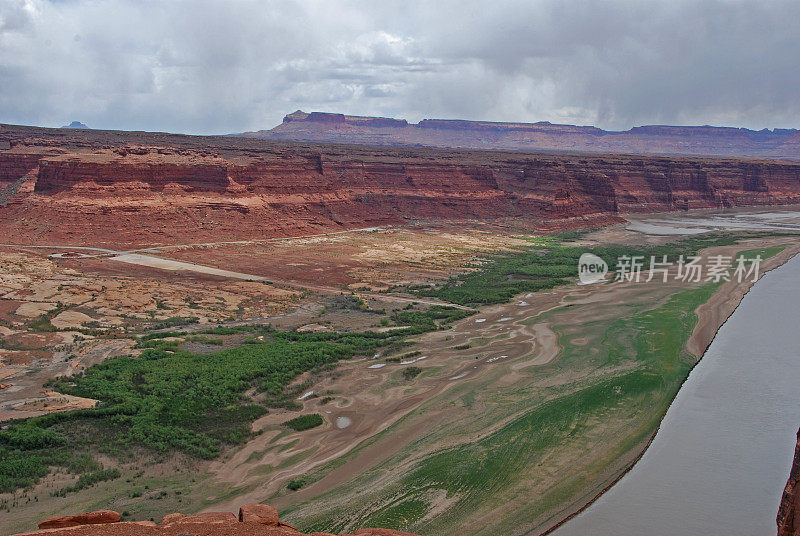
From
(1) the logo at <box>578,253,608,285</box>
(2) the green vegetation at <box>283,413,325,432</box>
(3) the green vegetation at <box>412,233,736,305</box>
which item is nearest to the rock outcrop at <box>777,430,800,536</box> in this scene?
(2) the green vegetation at <box>283,413,325,432</box>

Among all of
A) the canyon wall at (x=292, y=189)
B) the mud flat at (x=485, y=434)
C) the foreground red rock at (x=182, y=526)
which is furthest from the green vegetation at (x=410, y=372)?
the canyon wall at (x=292, y=189)

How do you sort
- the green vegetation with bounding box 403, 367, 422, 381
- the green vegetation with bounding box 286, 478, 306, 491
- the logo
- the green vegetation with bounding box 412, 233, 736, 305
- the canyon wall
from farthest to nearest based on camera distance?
the canyon wall < the logo < the green vegetation with bounding box 412, 233, 736, 305 < the green vegetation with bounding box 403, 367, 422, 381 < the green vegetation with bounding box 286, 478, 306, 491

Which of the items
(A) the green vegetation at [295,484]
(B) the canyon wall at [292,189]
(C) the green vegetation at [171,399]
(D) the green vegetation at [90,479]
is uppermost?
(B) the canyon wall at [292,189]

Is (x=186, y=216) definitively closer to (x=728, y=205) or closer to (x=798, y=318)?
(x=798, y=318)

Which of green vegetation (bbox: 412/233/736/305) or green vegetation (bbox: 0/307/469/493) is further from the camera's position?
green vegetation (bbox: 412/233/736/305)

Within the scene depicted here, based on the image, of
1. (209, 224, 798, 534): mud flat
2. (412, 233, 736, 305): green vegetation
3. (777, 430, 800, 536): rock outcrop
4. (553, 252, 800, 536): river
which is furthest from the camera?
(412, 233, 736, 305): green vegetation

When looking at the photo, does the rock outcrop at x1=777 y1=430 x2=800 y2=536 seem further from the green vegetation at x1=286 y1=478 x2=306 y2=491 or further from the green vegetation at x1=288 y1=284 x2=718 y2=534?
the green vegetation at x1=286 y1=478 x2=306 y2=491

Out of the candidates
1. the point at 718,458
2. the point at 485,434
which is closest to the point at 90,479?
the point at 485,434

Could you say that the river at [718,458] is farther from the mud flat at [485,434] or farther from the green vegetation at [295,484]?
the green vegetation at [295,484]
